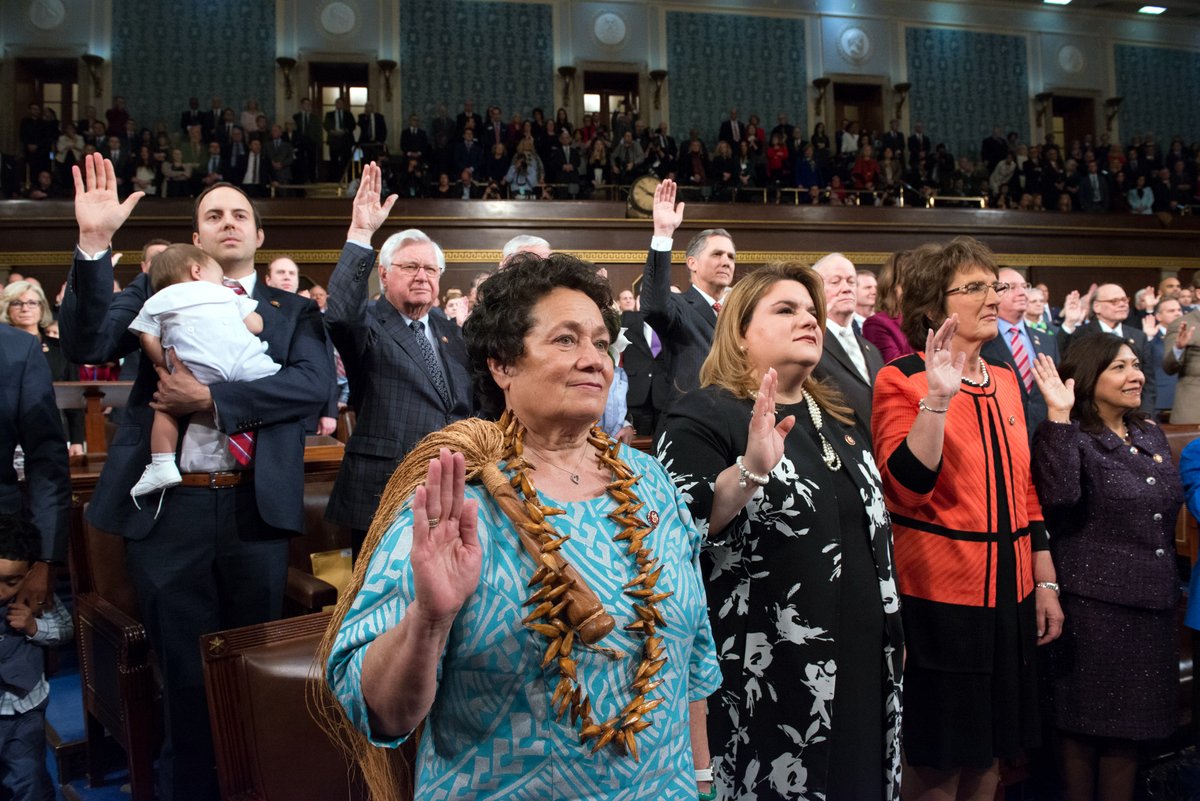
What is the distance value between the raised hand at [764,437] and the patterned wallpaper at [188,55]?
11681 mm

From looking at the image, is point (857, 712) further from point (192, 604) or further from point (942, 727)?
point (192, 604)

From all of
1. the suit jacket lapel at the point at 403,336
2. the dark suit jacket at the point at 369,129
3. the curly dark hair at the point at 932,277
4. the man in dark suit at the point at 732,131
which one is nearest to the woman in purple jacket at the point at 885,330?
the curly dark hair at the point at 932,277

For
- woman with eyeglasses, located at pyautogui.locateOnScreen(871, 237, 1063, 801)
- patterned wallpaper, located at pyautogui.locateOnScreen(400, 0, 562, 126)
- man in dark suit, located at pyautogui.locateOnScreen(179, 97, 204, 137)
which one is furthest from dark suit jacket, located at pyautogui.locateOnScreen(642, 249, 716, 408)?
patterned wallpaper, located at pyautogui.locateOnScreen(400, 0, 562, 126)

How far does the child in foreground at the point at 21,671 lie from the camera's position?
1.98 m

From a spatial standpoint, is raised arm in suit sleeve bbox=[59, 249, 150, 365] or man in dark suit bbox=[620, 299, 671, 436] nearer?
raised arm in suit sleeve bbox=[59, 249, 150, 365]

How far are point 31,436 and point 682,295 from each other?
6.20 ft

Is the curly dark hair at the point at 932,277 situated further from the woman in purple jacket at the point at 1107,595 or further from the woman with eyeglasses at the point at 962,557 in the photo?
the woman in purple jacket at the point at 1107,595

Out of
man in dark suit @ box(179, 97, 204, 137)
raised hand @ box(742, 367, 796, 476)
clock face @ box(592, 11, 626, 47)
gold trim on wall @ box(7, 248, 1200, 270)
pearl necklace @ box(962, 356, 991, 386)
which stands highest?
clock face @ box(592, 11, 626, 47)

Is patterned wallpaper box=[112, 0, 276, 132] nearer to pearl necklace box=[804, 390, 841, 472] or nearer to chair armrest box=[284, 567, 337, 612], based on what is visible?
chair armrest box=[284, 567, 337, 612]

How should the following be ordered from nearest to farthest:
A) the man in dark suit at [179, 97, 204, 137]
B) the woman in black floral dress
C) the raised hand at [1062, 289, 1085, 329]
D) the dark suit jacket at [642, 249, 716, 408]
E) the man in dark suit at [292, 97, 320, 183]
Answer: the woman in black floral dress, the dark suit jacket at [642, 249, 716, 408], the raised hand at [1062, 289, 1085, 329], the man in dark suit at [292, 97, 320, 183], the man in dark suit at [179, 97, 204, 137]

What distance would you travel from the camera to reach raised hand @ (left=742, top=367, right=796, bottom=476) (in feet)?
4.76

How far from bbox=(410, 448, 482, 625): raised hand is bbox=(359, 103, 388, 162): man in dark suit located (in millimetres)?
10522

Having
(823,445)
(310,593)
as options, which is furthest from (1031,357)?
(310,593)

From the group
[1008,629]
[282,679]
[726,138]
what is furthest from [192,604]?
[726,138]
